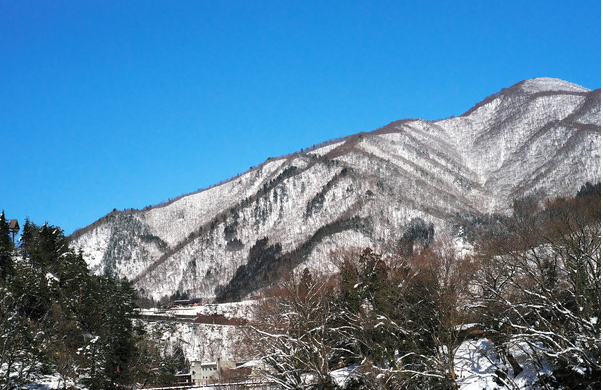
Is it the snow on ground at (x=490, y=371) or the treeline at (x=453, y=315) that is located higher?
the treeline at (x=453, y=315)

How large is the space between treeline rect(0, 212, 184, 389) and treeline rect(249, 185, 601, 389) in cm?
1181

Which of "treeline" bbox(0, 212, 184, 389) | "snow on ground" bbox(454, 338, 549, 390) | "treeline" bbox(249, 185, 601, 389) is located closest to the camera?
"treeline" bbox(249, 185, 601, 389)

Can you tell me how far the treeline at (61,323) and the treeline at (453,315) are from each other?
1181 cm

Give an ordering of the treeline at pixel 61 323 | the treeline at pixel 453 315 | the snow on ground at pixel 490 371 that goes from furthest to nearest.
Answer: the treeline at pixel 61 323 < the snow on ground at pixel 490 371 < the treeline at pixel 453 315

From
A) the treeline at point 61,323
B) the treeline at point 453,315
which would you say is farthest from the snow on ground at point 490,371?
the treeline at point 61,323

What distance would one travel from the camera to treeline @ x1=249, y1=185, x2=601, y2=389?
96.5ft

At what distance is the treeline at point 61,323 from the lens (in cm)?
Result: 3969

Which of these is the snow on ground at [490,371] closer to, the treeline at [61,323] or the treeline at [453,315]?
the treeline at [453,315]

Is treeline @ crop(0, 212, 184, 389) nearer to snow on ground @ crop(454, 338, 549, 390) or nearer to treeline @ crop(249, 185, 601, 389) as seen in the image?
treeline @ crop(249, 185, 601, 389)

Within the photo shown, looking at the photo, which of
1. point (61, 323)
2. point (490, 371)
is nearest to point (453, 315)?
point (490, 371)

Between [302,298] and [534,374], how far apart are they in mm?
17770

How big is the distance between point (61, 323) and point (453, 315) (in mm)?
28460

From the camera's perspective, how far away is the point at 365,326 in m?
41.2

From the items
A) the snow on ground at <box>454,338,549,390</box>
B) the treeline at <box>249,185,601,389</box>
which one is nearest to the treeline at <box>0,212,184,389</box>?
the treeline at <box>249,185,601,389</box>
